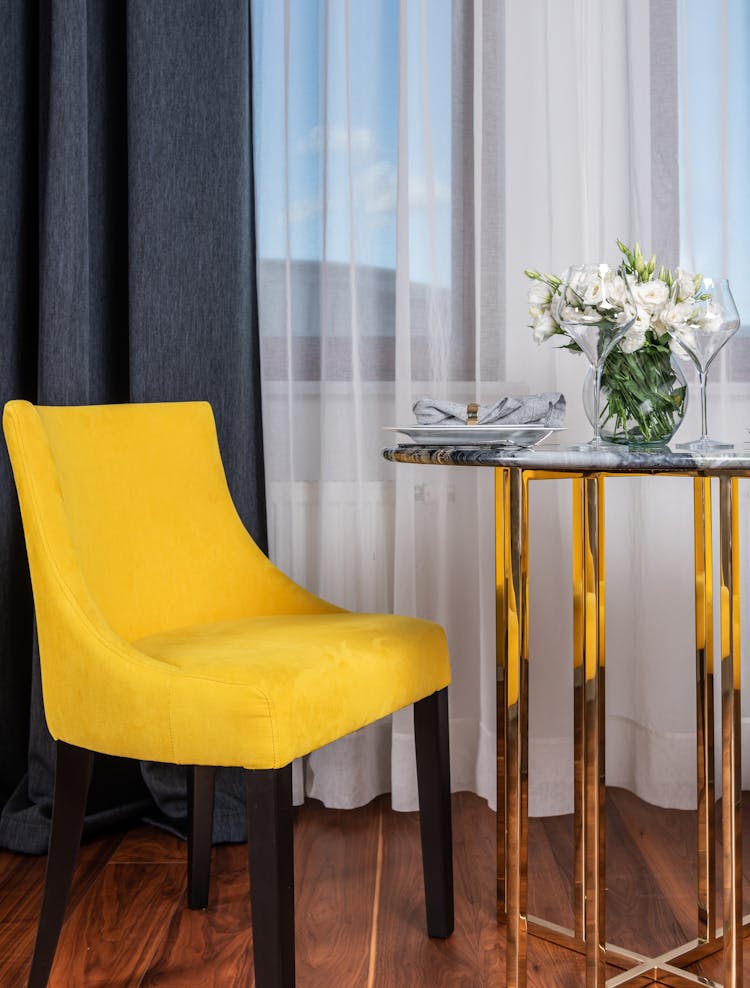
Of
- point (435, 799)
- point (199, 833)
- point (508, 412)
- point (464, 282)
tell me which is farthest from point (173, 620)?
point (464, 282)

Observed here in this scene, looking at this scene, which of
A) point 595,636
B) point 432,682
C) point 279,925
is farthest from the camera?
point 432,682

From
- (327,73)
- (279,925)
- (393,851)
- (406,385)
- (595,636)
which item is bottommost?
(393,851)

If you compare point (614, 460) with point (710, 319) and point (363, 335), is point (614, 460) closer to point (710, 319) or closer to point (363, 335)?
point (710, 319)

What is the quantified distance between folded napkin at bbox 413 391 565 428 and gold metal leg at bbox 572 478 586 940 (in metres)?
0.11

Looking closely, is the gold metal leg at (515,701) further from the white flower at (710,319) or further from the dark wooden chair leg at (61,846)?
the dark wooden chair leg at (61,846)

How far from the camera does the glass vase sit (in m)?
1.34

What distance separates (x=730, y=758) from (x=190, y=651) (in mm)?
684

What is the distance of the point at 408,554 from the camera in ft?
6.73

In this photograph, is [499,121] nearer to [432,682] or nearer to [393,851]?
→ [432,682]

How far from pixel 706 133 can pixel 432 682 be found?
50.6 inches

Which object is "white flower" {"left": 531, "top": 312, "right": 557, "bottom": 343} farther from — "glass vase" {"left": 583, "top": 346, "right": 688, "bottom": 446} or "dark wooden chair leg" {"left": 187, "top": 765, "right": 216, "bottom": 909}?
"dark wooden chair leg" {"left": 187, "top": 765, "right": 216, "bottom": 909}

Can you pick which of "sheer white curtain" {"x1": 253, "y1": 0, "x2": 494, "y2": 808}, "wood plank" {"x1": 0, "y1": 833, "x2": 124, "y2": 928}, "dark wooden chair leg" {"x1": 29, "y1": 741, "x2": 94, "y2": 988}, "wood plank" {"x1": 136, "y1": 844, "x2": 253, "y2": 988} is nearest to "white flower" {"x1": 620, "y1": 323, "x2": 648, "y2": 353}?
"sheer white curtain" {"x1": 253, "y1": 0, "x2": 494, "y2": 808}

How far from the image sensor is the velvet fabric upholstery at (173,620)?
1.17 m

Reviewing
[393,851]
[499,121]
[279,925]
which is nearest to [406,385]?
[499,121]
